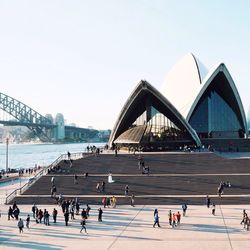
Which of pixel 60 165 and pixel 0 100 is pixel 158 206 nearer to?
pixel 60 165

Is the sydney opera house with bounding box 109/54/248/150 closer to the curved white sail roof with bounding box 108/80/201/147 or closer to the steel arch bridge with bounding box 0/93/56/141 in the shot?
the curved white sail roof with bounding box 108/80/201/147

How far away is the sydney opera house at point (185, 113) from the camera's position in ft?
124

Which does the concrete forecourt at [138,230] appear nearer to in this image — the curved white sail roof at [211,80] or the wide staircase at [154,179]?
the wide staircase at [154,179]

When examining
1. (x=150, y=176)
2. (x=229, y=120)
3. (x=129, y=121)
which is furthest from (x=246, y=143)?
(x=150, y=176)

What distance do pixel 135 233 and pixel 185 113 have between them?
90.3ft

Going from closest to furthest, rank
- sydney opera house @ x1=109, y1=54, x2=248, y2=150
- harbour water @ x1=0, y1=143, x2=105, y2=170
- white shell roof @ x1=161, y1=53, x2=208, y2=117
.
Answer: sydney opera house @ x1=109, y1=54, x2=248, y2=150 < white shell roof @ x1=161, y1=53, x2=208, y2=117 < harbour water @ x1=0, y1=143, x2=105, y2=170

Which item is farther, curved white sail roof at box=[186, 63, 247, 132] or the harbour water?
the harbour water

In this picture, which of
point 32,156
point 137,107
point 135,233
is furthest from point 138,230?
point 32,156

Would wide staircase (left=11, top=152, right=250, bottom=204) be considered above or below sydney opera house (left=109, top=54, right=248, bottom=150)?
below

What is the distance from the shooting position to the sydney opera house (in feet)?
124

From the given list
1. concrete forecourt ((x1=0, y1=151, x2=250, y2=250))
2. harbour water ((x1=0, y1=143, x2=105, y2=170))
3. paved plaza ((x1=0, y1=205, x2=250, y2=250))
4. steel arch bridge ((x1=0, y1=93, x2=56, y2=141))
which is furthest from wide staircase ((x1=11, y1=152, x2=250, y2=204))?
steel arch bridge ((x1=0, y1=93, x2=56, y2=141))

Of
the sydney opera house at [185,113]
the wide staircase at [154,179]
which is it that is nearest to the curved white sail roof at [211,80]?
the sydney opera house at [185,113]

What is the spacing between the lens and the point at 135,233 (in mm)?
15383

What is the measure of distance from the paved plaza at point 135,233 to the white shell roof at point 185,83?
24217 millimetres
